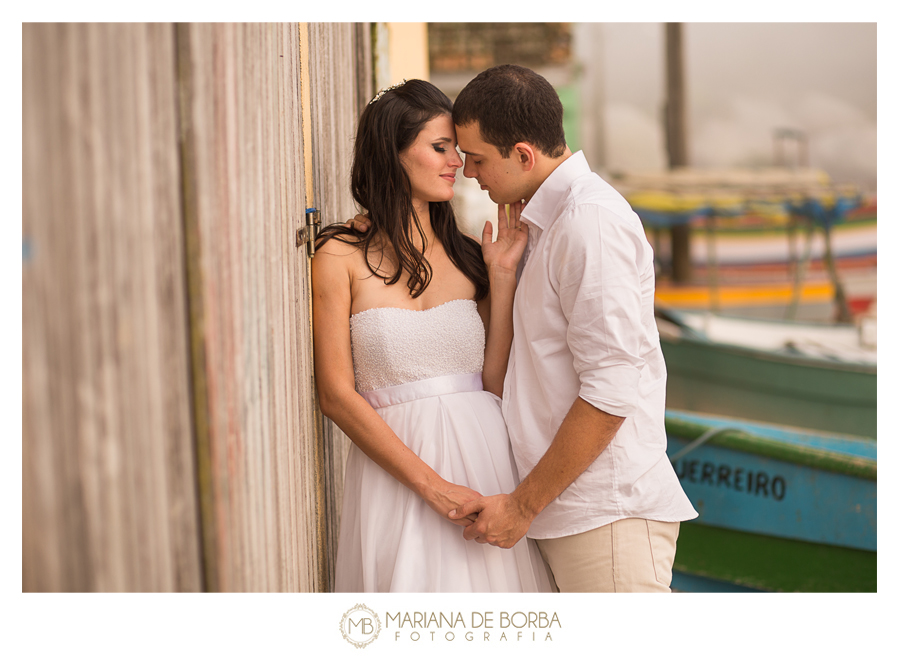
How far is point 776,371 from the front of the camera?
5.22m

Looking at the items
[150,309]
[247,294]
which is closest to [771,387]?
[247,294]

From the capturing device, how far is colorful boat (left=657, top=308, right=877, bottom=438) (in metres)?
4.79

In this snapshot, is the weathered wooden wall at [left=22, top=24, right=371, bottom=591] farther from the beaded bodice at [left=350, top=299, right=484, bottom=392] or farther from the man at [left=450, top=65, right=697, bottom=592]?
the man at [left=450, top=65, right=697, bottom=592]

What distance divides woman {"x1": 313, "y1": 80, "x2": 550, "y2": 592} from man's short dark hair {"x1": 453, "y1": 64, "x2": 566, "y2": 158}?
0.16m

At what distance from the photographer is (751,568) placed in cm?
312

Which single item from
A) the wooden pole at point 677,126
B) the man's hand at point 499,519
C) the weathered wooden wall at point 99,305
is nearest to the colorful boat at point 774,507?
the man's hand at point 499,519

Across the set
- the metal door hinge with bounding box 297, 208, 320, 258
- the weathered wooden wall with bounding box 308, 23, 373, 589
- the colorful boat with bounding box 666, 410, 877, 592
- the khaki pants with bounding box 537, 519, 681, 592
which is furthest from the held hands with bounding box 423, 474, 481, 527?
the colorful boat with bounding box 666, 410, 877, 592

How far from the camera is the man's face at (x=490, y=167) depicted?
1.45 m

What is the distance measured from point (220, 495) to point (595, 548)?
2.69 ft

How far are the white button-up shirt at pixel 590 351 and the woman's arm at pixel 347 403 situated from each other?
0.19 m

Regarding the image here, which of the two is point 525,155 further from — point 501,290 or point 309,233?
point 309,233

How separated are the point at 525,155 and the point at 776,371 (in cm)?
454
